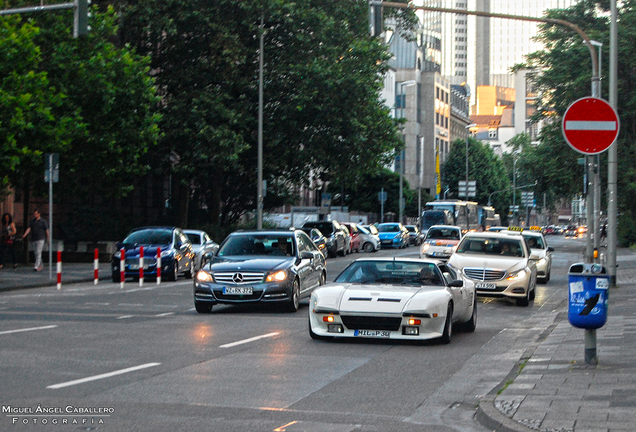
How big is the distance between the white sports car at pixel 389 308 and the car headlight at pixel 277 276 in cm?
354

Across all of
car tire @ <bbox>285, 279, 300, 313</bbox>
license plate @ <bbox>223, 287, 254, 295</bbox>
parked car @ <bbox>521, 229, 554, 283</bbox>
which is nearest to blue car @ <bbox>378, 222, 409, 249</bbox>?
parked car @ <bbox>521, 229, 554, 283</bbox>

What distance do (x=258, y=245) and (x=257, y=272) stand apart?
1349 millimetres

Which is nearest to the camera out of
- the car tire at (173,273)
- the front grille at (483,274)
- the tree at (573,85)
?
the front grille at (483,274)

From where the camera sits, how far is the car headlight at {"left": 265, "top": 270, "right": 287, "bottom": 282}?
17.3 meters

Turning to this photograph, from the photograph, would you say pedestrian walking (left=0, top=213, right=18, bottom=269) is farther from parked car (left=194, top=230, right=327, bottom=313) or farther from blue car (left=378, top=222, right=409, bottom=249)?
blue car (left=378, top=222, right=409, bottom=249)

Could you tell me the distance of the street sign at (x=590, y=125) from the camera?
12.1 metres

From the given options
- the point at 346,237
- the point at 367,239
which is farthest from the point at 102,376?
the point at 367,239

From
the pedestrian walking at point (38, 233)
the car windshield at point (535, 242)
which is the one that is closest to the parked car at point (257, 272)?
the car windshield at point (535, 242)

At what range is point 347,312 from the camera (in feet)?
42.0

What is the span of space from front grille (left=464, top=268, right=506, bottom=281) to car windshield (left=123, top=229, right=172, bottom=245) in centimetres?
1057

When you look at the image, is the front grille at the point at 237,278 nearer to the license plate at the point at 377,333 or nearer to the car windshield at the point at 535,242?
the license plate at the point at 377,333

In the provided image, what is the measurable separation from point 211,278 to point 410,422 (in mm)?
9843

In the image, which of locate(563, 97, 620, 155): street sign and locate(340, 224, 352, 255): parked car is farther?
locate(340, 224, 352, 255): parked car

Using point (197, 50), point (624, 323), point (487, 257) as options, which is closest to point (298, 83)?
point (197, 50)
